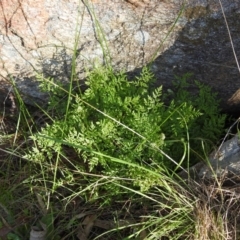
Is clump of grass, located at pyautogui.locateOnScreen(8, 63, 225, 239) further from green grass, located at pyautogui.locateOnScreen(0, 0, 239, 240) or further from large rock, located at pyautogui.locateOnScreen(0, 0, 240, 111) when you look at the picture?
large rock, located at pyautogui.locateOnScreen(0, 0, 240, 111)

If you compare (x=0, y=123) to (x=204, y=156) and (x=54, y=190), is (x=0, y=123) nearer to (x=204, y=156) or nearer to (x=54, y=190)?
(x=54, y=190)

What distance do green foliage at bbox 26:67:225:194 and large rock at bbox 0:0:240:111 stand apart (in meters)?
0.11

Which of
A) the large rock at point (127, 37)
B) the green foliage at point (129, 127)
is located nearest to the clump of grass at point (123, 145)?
the green foliage at point (129, 127)

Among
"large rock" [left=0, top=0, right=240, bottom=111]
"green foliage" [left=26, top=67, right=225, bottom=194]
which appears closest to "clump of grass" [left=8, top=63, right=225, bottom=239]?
"green foliage" [left=26, top=67, right=225, bottom=194]

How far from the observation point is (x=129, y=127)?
289cm

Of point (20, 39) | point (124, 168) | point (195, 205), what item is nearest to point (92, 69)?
point (20, 39)

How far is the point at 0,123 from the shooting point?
3.37 m

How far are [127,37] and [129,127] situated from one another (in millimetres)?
483

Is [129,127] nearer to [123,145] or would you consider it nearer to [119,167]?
[123,145]

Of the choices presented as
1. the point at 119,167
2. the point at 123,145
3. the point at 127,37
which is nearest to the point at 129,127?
the point at 123,145

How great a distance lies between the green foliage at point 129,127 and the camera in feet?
9.33

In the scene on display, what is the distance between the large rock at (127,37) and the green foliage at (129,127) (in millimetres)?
107

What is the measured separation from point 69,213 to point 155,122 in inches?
24.6

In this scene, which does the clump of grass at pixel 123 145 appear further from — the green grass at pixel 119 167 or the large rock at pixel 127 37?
the large rock at pixel 127 37
